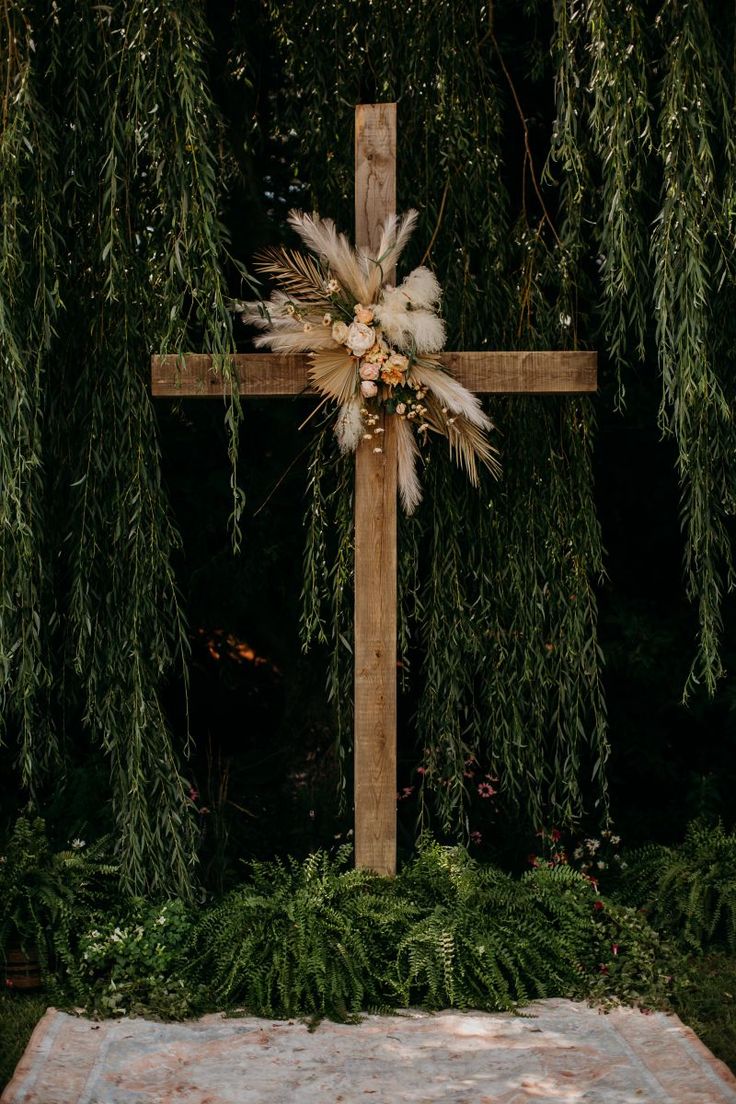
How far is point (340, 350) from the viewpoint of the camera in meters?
3.95

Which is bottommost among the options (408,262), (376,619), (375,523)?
(376,619)

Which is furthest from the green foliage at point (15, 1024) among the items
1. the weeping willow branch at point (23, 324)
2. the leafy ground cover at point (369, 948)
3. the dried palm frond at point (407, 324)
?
the dried palm frond at point (407, 324)

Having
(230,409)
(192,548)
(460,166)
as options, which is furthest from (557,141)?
(192,548)

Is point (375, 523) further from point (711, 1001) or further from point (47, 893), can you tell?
point (711, 1001)

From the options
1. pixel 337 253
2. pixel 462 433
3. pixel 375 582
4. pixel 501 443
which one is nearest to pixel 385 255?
pixel 337 253

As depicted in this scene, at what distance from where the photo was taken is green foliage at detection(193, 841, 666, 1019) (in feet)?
12.5

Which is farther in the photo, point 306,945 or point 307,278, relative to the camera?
point 307,278

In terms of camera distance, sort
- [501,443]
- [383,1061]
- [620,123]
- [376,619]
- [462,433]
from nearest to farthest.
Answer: [383,1061], [620,123], [462,433], [376,619], [501,443]

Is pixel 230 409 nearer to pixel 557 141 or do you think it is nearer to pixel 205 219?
pixel 205 219

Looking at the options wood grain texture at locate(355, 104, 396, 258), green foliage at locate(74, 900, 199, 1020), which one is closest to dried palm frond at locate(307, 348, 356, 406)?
wood grain texture at locate(355, 104, 396, 258)

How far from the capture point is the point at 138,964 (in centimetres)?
395

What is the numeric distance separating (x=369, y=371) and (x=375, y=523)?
527 millimetres

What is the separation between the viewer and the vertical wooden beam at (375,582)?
405 cm

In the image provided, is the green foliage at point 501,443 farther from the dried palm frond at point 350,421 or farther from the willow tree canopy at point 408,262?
the dried palm frond at point 350,421
